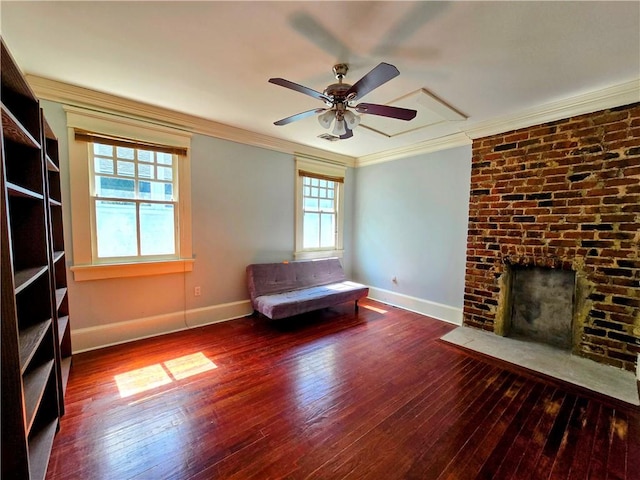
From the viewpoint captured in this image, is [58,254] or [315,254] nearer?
[58,254]

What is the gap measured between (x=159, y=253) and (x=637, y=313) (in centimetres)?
469

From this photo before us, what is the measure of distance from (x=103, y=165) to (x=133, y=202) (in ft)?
1.42

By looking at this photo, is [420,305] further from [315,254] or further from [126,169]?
[126,169]

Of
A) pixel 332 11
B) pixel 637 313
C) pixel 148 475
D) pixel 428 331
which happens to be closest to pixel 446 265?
pixel 428 331

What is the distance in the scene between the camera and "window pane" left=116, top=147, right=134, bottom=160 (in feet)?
9.21

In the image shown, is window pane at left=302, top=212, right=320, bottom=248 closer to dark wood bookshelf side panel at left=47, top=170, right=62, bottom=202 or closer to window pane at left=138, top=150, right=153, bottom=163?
window pane at left=138, top=150, right=153, bottom=163

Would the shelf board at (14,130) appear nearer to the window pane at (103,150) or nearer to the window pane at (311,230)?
the window pane at (103,150)

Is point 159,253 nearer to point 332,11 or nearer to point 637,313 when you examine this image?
point 332,11

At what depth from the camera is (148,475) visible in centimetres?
141

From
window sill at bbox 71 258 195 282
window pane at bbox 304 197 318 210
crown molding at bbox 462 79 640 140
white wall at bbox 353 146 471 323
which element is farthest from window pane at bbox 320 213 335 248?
crown molding at bbox 462 79 640 140

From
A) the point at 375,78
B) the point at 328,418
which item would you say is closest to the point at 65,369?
the point at 328,418

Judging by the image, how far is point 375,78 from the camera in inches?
63.8

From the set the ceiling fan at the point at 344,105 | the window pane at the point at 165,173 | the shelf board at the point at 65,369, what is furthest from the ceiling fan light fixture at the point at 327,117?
the shelf board at the point at 65,369

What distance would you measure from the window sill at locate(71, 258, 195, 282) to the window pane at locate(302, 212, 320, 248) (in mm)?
1771
